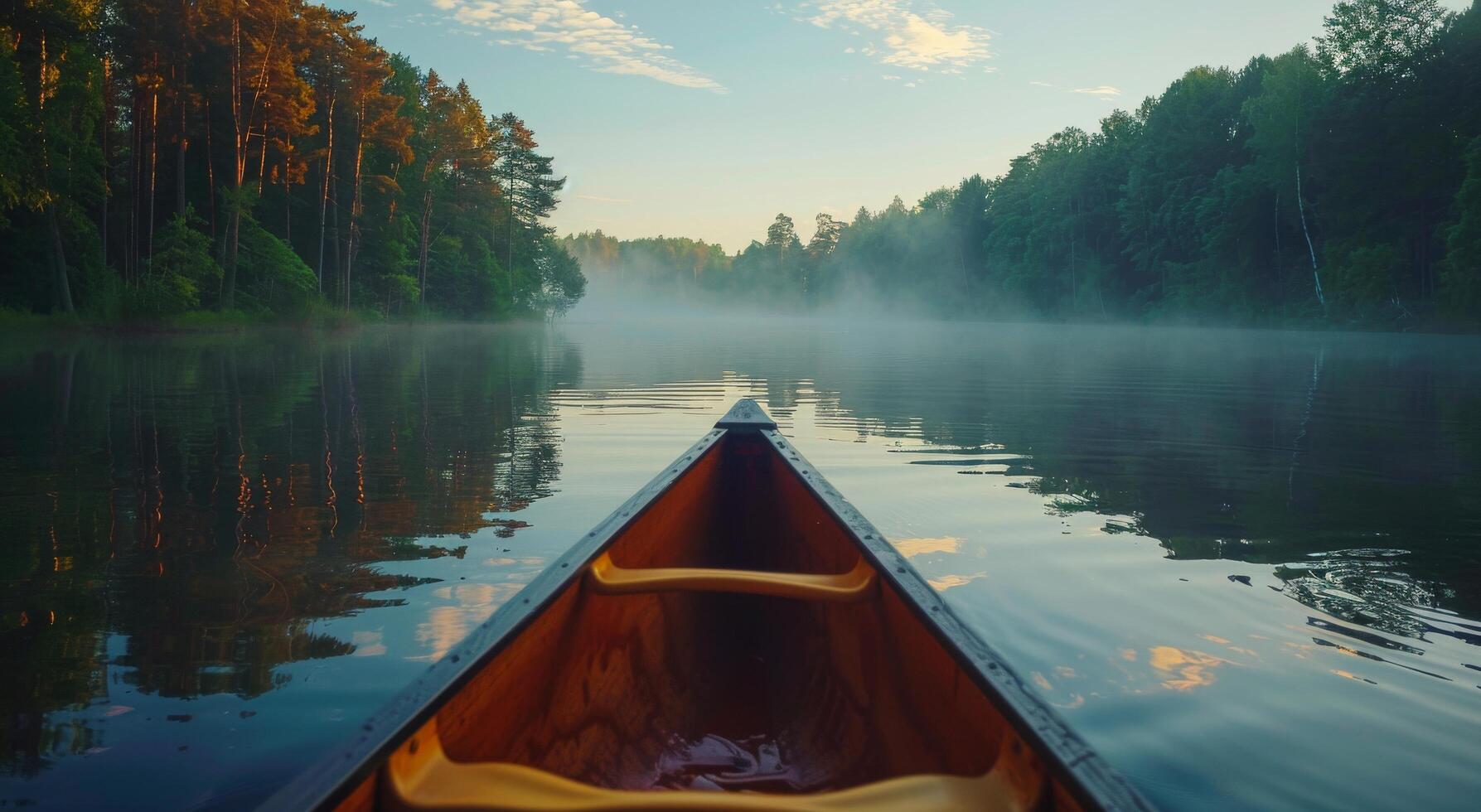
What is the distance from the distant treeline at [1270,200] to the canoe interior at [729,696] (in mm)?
36728

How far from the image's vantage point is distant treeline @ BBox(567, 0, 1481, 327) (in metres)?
36.2

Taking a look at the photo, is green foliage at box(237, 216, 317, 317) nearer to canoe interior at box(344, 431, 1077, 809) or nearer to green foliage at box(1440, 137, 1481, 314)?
canoe interior at box(344, 431, 1077, 809)

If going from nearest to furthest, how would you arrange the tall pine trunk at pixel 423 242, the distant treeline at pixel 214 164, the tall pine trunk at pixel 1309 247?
the distant treeline at pixel 214 164, the tall pine trunk at pixel 1309 247, the tall pine trunk at pixel 423 242

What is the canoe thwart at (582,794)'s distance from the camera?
4.75 feet

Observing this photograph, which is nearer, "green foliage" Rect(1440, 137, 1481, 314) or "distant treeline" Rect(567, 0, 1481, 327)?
"green foliage" Rect(1440, 137, 1481, 314)

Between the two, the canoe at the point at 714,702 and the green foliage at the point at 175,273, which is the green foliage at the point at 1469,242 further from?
the green foliage at the point at 175,273

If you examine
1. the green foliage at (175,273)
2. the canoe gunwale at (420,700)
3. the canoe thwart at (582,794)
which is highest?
the green foliage at (175,273)

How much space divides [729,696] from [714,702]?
0.08m

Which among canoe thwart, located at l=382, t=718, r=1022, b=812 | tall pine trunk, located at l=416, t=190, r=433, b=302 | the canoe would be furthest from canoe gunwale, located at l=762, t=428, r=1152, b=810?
tall pine trunk, located at l=416, t=190, r=433, b=302

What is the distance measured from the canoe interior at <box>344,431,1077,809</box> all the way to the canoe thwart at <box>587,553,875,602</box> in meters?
0.05

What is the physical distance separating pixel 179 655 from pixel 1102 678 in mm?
3347

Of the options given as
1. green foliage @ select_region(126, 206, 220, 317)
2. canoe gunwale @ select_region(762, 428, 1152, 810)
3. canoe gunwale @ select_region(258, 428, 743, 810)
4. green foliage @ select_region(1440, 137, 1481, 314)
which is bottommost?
canoe gunwale @ select_region(258, 428, 743, 810)

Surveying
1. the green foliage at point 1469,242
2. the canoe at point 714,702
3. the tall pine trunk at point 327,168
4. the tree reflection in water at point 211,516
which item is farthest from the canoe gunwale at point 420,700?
the green foliage at point 1469,242

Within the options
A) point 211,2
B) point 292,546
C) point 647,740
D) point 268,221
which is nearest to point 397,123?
point 268,221
